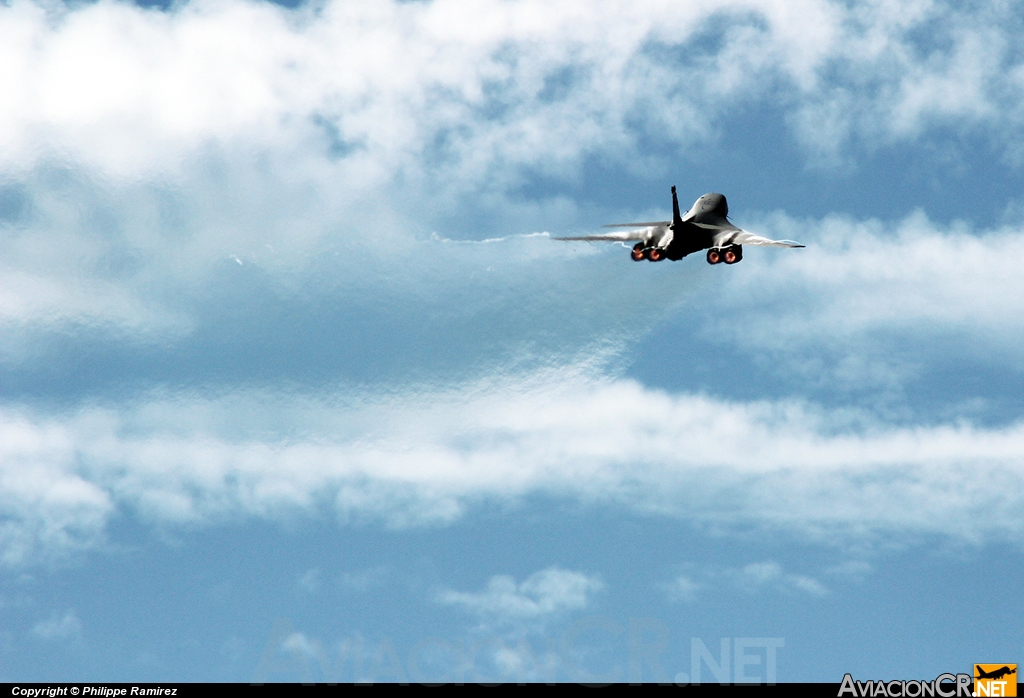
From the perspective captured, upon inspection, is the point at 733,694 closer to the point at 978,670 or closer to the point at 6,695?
the point at 978,670

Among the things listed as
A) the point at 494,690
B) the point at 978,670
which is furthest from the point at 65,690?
the point at 978,670

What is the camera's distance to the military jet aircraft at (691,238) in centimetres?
7631

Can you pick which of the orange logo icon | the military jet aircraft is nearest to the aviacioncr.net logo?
the orange logo icon

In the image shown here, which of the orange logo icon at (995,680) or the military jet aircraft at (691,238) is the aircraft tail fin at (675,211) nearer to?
the military jet aircraft at (691,238)

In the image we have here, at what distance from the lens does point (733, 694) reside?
2228 inches

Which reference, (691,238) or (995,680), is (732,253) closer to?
(691,238)

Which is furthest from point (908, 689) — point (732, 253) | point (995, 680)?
point (732, 253)

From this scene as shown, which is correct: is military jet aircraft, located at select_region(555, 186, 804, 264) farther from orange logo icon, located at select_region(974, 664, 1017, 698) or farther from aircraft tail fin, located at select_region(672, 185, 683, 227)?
orange logo icon, located at select_region(974, 664, 1017, 698)

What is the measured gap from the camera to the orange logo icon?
59.1 metres

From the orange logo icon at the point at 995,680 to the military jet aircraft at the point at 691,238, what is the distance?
2630 centimetres

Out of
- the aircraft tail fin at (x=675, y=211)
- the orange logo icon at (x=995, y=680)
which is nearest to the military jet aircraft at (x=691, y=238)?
the aircraft tail fin at (x=675, y=211)

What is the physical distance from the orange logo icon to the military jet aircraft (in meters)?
26.3

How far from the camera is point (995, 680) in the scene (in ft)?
Result: 196

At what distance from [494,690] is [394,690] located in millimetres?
4666
